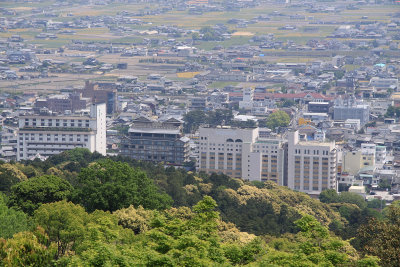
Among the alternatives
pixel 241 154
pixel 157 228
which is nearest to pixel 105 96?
pixel 241 154

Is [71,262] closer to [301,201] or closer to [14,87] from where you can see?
[301,201]

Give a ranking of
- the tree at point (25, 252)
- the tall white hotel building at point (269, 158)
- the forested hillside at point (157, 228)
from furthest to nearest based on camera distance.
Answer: the tall white hotel building at point (269, 158) < the forested hillside at point (157, 228) < the tree at point (25, 252)

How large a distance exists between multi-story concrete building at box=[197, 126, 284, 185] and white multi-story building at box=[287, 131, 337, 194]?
0.97m

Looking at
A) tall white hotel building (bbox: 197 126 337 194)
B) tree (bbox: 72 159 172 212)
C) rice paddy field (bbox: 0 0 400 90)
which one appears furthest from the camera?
rice paddy field (bbox: 0 0 400 90)

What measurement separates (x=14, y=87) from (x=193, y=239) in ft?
212

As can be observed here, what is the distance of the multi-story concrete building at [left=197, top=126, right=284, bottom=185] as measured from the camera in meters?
47.3

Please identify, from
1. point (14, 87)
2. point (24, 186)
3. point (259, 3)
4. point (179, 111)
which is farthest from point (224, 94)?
point (259, 3)

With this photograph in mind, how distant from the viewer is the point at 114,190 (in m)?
27.1

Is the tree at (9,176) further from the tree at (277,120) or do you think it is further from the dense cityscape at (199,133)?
the tree at (277,120)

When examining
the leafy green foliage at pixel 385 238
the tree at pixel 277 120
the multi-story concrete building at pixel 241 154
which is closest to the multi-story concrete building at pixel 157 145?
the multi-story concrete building at pixel 241 154

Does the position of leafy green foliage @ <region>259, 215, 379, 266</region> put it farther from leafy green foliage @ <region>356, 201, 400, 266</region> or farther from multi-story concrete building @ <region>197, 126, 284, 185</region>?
multi-story concrete building @ <region>197, 126, 284, 185</region>

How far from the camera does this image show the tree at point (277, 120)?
63750 millimetres

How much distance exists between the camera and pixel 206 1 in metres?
143

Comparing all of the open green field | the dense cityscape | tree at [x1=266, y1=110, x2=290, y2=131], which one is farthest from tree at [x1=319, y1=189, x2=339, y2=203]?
the open green field
